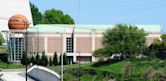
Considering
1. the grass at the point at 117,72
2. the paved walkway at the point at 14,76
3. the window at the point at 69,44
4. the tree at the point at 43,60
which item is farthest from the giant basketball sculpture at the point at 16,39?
the grass at the point at 117,72

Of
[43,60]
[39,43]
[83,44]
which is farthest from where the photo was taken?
[39,43]

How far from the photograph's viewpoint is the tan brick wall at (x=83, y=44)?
300ft

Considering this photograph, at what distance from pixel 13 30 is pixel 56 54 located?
25.5ft

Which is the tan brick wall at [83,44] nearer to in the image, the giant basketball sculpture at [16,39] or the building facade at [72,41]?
the building facade at [72,41]

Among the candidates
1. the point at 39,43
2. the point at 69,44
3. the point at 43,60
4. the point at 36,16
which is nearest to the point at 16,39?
the point at 39,43

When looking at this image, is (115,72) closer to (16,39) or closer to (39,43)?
(39,43)

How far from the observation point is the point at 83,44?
91.9 metres

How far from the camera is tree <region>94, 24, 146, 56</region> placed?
68.3m

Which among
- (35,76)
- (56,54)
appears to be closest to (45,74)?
(35,76)

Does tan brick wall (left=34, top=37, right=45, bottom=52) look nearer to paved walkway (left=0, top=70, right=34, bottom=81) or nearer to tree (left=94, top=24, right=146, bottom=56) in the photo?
tree (left=94, top=24, right=146, bottom=56)

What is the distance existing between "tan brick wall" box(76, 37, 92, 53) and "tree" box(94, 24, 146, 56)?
64.2 feet

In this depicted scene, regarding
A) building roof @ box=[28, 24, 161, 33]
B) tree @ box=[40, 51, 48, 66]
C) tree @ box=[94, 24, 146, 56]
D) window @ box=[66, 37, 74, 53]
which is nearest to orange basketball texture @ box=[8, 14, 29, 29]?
tree @ box=[40, 51, 48, 66]

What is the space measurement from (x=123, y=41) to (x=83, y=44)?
23.2 metres

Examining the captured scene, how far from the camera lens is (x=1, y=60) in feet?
291
